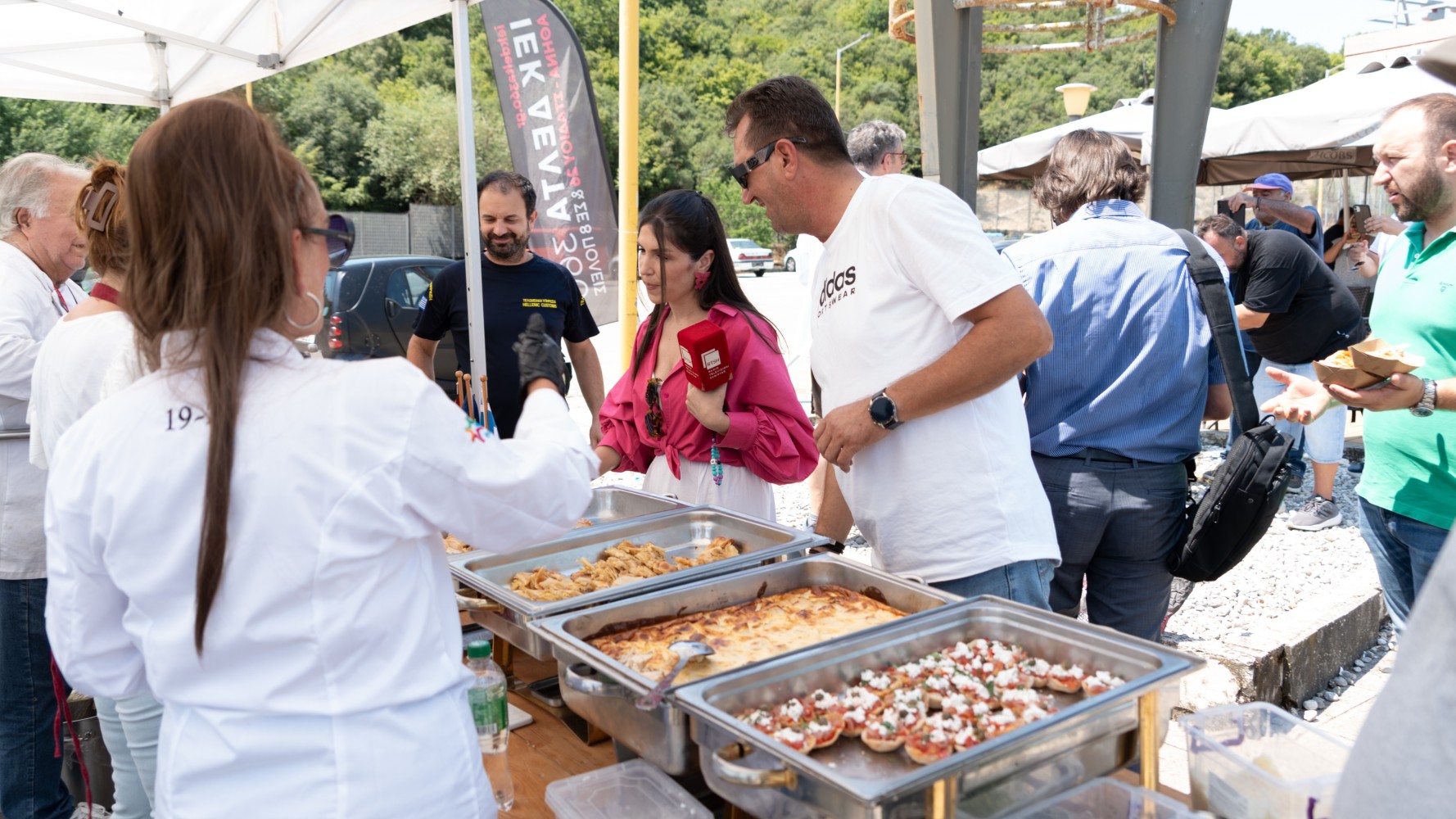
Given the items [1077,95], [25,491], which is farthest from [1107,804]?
[1077,95]

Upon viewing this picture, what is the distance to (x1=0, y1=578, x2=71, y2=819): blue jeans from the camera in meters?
2.67

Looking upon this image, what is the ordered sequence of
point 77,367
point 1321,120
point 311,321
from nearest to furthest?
point 311,321, point 77,367, point 1321,120

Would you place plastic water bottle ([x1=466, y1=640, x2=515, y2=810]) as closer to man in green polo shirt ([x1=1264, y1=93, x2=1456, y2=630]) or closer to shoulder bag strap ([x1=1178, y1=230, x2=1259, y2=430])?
man in green polo shirt ([x1=1264, y1=93, x2=1456, y2=630])

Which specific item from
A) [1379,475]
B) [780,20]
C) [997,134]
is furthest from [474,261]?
[780,20]

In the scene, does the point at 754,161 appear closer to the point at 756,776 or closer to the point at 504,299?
the point at 756,776

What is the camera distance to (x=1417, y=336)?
2.43 m

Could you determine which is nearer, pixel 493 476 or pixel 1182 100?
pixel 493 476

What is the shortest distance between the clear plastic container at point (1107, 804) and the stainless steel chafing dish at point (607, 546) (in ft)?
2.83

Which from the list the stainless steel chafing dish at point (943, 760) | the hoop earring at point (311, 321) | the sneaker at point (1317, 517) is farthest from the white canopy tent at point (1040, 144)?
the hoop earring at point (311, 321)

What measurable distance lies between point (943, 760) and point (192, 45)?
184 inches

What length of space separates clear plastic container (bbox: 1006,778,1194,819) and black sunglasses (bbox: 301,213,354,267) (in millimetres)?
1135

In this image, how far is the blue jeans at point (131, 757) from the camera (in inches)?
86.9

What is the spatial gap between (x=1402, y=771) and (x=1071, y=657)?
39.2 inches

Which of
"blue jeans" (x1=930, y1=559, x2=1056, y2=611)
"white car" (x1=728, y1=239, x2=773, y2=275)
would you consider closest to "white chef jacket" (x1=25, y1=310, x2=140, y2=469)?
"blue jeans" (x1=930, y1=559, x2=1056, y2=611)
